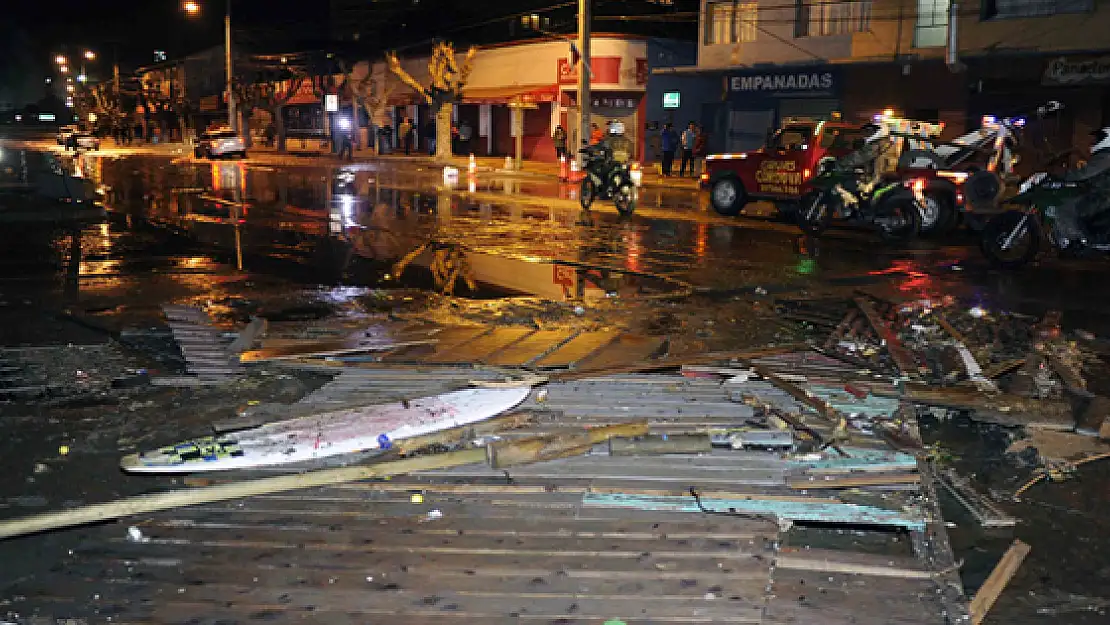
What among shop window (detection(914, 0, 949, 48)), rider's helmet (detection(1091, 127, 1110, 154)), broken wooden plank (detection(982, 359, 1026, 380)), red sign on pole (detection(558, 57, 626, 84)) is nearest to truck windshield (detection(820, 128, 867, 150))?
rider's helmet (detection(1091, 127, 1110, 154))

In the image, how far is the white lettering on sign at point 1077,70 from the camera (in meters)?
23.6

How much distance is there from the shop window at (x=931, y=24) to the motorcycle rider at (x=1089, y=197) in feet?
53.8

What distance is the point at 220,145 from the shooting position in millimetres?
48281

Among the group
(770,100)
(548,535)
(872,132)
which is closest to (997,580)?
(548,535)

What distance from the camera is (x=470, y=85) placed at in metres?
50.4

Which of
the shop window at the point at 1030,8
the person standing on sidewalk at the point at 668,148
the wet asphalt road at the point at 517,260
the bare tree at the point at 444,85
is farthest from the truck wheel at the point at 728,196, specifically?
the bare tree at the point at 444,85

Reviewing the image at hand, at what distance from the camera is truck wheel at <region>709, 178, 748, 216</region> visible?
67.2ft

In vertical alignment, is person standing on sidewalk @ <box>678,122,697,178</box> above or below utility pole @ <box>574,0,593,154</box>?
below

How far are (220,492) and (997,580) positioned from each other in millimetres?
3917

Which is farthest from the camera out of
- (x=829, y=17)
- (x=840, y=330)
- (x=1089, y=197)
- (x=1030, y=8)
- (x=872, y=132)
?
(x=829, y=17)

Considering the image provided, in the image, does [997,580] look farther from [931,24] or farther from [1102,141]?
[931,24]

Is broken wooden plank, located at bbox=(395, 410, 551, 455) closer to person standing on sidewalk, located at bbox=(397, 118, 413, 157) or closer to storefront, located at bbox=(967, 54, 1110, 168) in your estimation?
storefront, located at bbox=(967, 54, 1110, 168)

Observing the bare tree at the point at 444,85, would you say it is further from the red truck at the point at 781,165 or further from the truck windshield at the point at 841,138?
the truck windshield at the point at 841,138

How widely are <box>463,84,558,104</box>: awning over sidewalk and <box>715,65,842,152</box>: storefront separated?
9884mm
